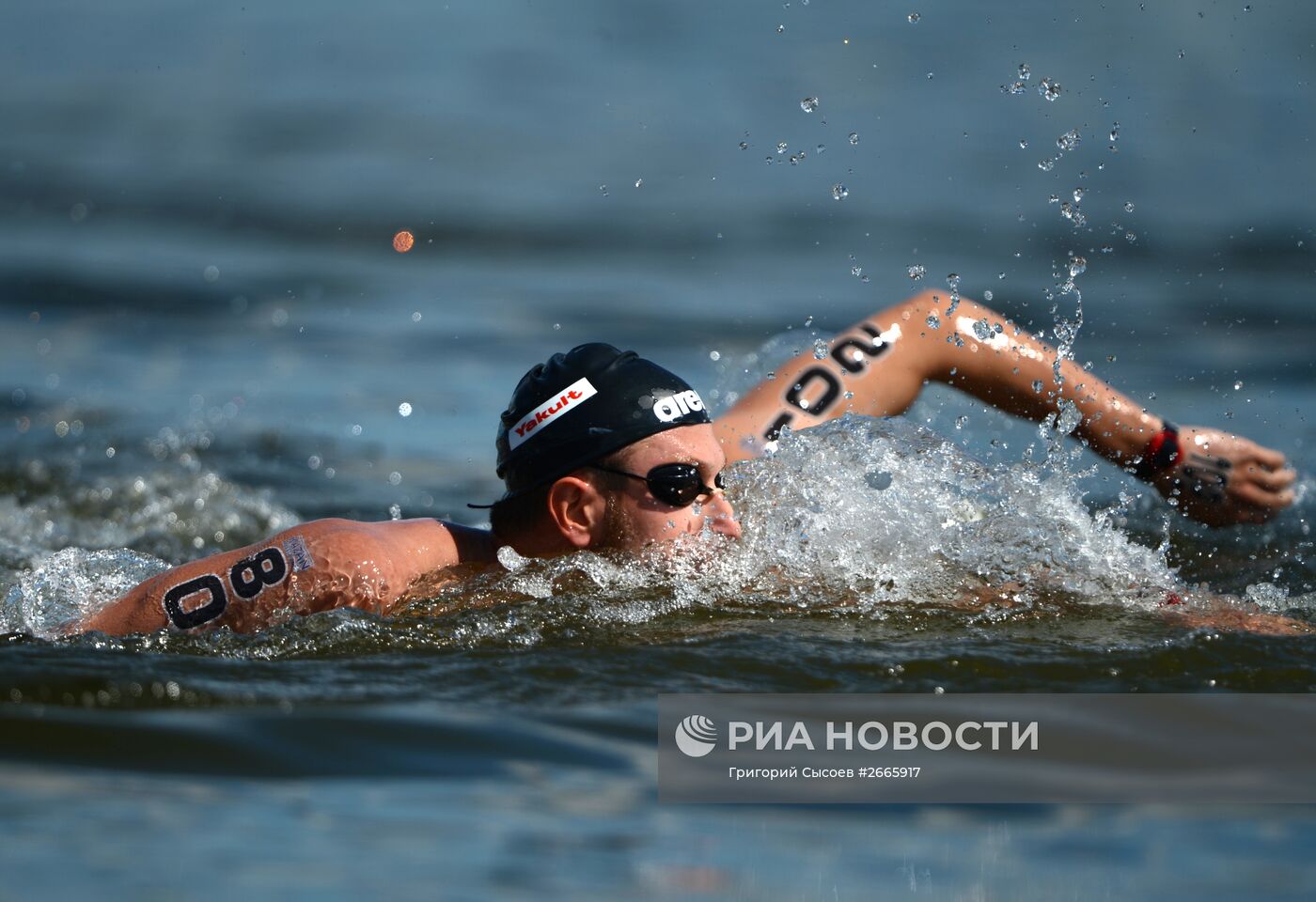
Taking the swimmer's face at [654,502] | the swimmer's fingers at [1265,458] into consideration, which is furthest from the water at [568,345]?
the swimmer's fingers at [1265,458]

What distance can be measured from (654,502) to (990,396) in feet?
6.62

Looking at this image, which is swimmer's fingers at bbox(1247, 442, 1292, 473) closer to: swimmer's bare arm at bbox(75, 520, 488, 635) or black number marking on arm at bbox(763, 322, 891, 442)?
black number marking on arm at bbox(763, 322, 891, 442)

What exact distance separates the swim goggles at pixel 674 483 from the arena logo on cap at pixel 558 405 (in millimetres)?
275

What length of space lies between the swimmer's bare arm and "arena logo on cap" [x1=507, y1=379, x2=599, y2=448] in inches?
26.1

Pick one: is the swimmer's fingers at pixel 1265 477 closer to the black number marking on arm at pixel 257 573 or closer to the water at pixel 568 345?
the water at pixel 568 345

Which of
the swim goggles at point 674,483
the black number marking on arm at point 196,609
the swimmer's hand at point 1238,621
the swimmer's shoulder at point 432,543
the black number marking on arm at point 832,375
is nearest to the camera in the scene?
the black number marking on arm at point 196,609

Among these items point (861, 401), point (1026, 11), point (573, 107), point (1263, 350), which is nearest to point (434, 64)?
point (573, 107)

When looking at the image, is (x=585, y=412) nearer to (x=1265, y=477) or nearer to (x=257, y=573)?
(x=257, y=573)

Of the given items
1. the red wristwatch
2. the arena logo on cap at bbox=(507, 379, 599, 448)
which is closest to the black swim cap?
the arena logo on cap at bbox=(507, 379, 599, 448)

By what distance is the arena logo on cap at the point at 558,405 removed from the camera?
525cm

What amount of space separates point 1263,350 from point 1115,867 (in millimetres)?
9147

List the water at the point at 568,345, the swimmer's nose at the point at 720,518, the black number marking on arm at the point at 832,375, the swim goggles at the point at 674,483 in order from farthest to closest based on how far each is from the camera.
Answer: the black number marking on arm at the point at 832,375 → the swimmer's nose at the point at 720,518 → the swim goggles at the point at 674,483 → the water at the point at 568,345

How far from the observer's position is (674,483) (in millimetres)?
5156

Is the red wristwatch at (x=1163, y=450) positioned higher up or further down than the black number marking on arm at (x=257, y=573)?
higher up
